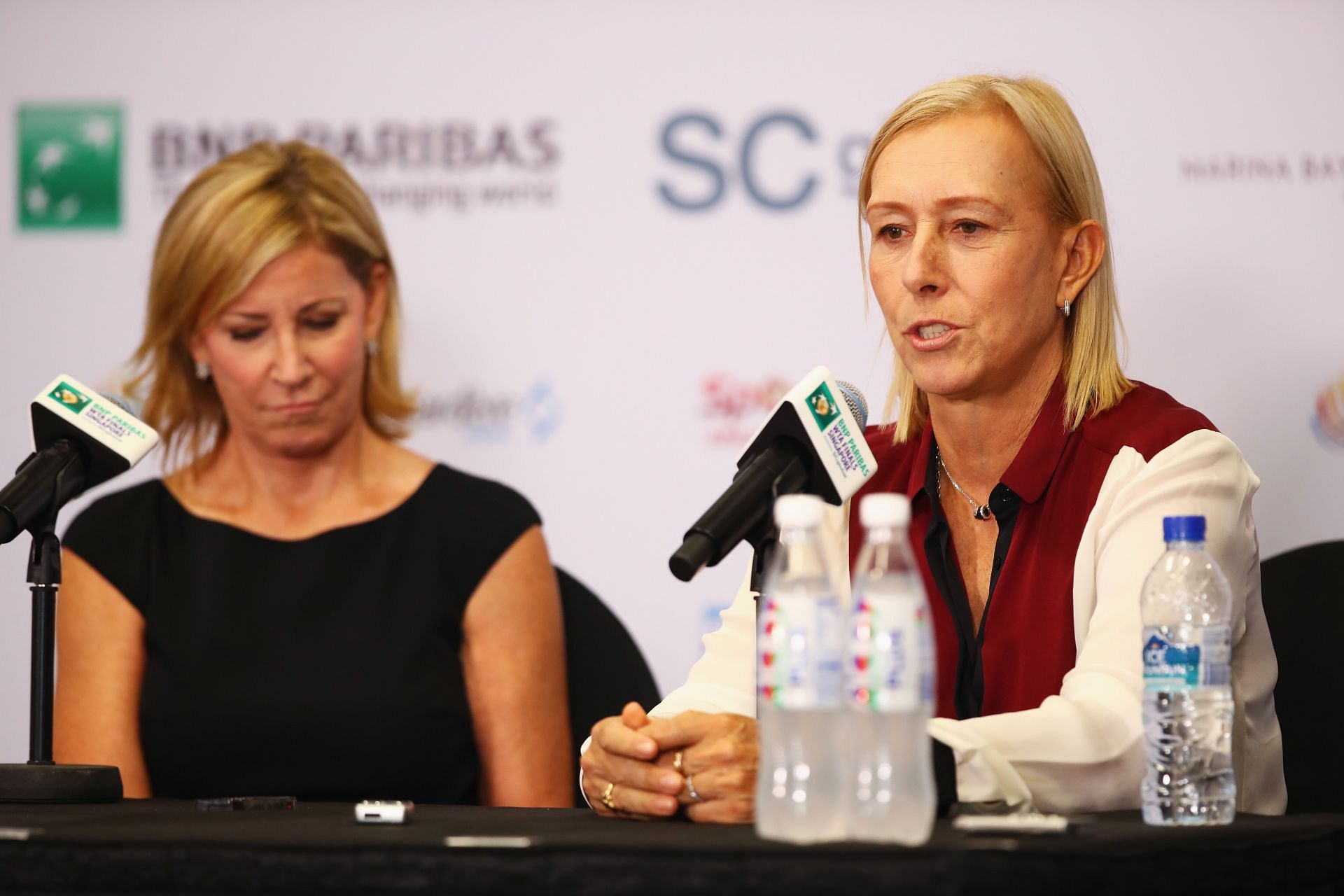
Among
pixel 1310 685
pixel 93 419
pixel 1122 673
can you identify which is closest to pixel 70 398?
pixel 93 419

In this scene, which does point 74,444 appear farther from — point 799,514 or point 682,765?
point 799,514

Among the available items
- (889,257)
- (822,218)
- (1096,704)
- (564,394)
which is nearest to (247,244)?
(564,394)

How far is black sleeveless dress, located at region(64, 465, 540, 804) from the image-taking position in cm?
284

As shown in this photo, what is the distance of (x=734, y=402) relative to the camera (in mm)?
2957

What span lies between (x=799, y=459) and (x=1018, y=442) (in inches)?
33.1

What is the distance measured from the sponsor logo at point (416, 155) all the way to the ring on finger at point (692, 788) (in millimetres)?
1694

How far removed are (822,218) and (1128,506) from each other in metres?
1.15

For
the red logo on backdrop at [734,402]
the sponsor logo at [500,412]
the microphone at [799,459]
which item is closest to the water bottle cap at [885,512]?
the microphone at [799,459]

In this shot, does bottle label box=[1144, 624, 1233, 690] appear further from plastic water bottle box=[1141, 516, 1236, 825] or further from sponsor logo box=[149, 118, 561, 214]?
sponsor logo box=[149, 118, 561, 214]

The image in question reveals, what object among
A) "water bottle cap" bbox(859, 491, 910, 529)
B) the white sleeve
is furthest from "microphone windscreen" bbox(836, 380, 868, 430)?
"water bottle cap" bbox(859, 491, 910, 529)

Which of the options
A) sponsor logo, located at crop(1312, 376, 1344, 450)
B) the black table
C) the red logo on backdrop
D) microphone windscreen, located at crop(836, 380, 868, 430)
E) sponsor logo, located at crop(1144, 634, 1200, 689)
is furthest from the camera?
the red logo on backdrop

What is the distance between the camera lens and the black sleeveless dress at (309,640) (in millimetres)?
2844

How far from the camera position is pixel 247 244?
9.78 ft

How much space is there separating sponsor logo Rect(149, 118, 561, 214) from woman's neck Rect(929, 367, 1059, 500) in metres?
1.08
